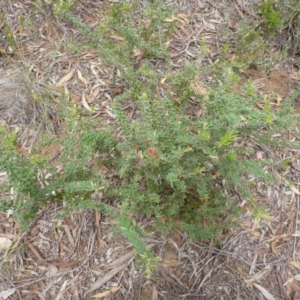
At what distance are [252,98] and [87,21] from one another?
156cm

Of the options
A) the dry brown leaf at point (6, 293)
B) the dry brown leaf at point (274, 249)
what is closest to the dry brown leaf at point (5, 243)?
the dry brown leaf at point (6, 293)

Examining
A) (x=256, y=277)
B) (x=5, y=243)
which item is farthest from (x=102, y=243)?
(x=256, y=277)

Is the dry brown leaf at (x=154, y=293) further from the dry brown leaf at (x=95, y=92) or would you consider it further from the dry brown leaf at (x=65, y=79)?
the dry brown leaf at (x=65, y=79)

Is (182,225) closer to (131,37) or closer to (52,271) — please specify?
(52,271)

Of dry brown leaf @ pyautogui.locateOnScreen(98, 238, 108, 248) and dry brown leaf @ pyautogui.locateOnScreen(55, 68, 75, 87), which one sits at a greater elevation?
dry brown leaf @ pyautogui.locateOnScreen(55, 68, 75, 87)

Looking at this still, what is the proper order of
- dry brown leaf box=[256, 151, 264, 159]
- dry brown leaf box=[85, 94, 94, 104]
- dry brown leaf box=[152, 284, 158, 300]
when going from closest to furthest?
dry brown leaf box=[152, 284, 158, 300] < dry brown leaf box=[256, 151, 264, 159] < dry brown leaf box=[85, 94, 94, 104]

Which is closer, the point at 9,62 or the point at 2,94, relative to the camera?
the point at 2,94

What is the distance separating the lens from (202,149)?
1.73 metres

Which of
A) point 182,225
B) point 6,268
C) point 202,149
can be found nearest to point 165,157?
point 202,149

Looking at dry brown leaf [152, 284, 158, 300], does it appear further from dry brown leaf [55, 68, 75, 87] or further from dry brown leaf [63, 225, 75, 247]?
dry brown leaf [55, 68, 75, 87]

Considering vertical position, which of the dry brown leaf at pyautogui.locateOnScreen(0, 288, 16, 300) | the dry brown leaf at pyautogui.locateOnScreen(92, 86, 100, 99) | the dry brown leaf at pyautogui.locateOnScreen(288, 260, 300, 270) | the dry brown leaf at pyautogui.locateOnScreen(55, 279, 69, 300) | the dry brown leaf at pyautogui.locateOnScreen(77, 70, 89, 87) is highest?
the dry brown leaf at pyautogui.locateOnScreen(77, 70, 89, 87)

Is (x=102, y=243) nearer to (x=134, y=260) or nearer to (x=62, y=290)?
(x=134, y=260)

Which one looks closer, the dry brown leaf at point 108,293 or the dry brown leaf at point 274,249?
the dry brown leaf at point 108,293

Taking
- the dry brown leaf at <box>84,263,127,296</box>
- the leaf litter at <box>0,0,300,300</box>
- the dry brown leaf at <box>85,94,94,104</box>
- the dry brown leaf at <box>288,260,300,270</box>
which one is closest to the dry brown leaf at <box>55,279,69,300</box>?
the leaf litter at <box>0,0,300,300</box>
